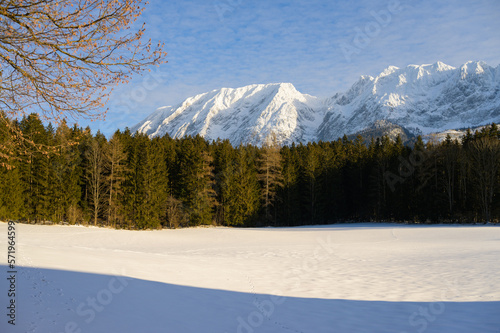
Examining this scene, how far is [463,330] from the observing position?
19.8ft

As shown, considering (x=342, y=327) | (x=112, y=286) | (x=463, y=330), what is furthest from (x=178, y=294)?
(x=463, y=330)

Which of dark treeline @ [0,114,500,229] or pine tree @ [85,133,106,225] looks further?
pine tree @ [85,133,106,225]

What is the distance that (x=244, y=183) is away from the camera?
4672 centimetres

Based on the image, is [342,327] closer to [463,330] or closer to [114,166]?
[463,330]

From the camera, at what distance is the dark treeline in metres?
37.1

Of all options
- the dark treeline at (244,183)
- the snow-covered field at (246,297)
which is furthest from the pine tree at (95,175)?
the snow-covered field at (246,297)

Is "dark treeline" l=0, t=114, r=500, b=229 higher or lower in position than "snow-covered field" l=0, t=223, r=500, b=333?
higher

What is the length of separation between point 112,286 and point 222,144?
145 feet

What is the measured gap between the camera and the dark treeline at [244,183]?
122ft

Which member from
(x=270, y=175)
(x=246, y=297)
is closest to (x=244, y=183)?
(x=270, y=175)

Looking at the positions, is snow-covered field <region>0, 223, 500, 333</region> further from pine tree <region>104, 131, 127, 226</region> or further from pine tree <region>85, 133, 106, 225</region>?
pine tree <region>85, 133, 106, 225</region>

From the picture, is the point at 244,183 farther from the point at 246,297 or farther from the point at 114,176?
the point at 246,297

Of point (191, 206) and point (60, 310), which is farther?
point (191, 206)

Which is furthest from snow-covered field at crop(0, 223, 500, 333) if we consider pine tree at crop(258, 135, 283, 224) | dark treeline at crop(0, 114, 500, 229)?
pine tree at crop(258, 135, 283, 224)
